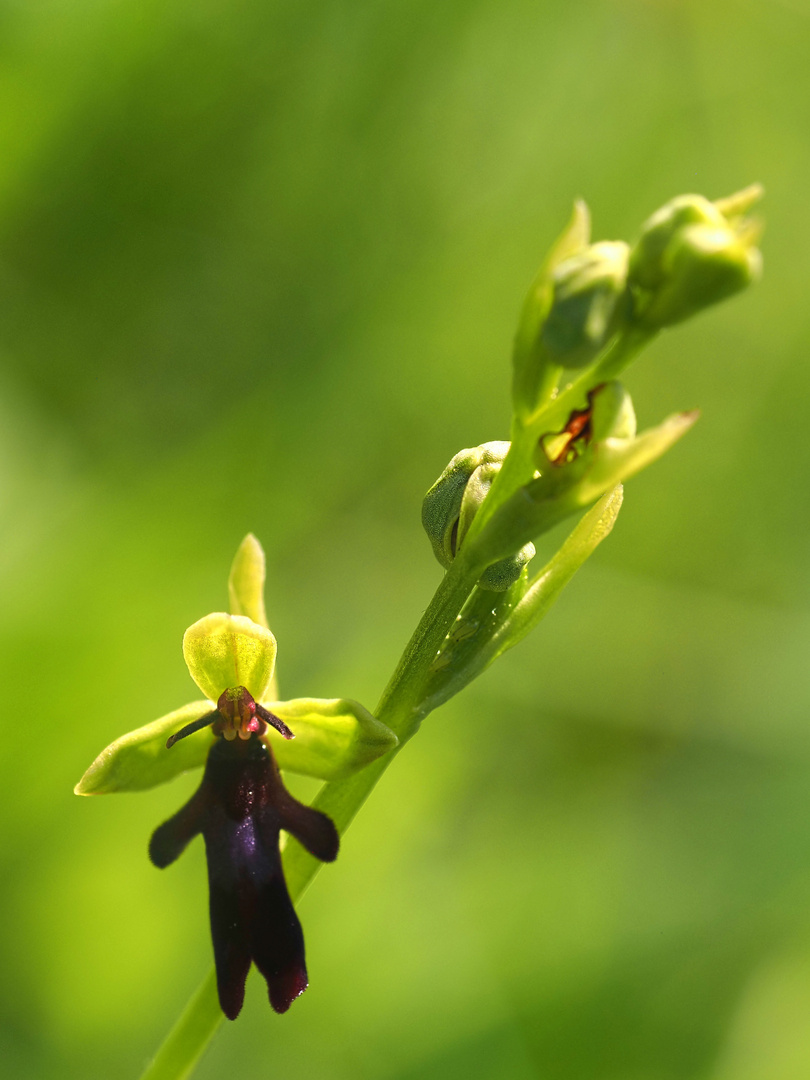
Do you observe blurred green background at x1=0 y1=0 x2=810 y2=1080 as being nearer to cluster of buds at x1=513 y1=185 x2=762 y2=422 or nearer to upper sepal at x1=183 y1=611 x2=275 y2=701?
upper sepal at x1=183 y1=611 x2=275 y2=701

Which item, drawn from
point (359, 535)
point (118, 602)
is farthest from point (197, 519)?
point (359, 535)

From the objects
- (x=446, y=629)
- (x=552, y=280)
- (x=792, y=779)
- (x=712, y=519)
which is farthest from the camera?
(x=712, y=519)

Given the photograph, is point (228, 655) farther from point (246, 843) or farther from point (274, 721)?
point (246, 843)

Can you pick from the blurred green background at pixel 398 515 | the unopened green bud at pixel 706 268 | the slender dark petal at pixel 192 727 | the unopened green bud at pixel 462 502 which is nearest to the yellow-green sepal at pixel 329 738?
→ the slender dark petal at pixel 192 727

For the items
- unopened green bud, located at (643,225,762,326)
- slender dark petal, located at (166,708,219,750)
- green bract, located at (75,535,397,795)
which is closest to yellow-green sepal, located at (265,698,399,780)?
green bract, located at (75,535,397,795)

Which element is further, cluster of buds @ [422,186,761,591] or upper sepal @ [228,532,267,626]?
upper sepal @ [228,532,267,626]

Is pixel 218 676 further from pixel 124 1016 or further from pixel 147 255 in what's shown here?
pixel 147 255
